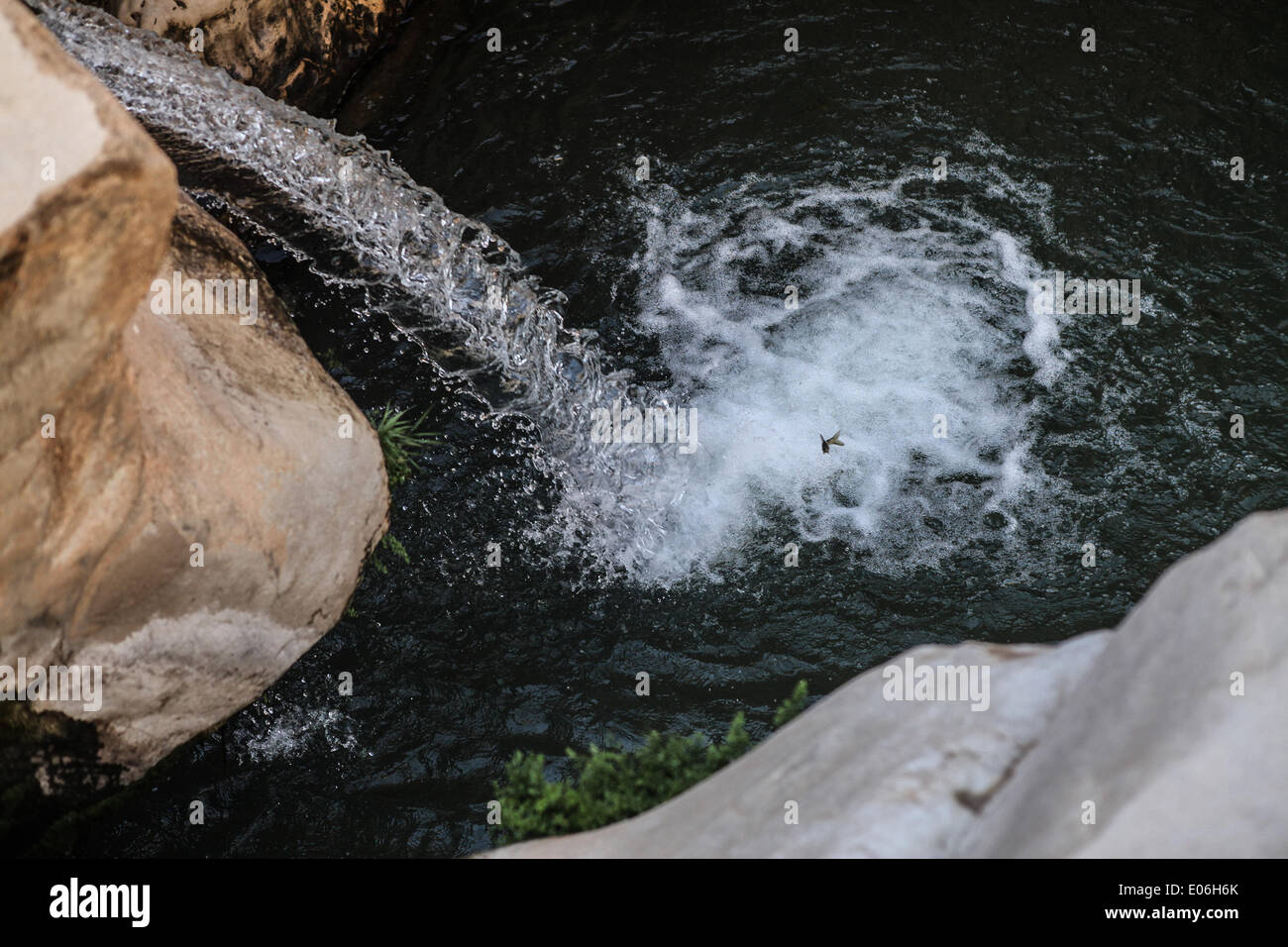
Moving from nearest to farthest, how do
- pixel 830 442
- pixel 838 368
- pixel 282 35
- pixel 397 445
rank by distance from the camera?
pixel 397 445
pixel 830 442
pixel 838 368
pixel 282 35

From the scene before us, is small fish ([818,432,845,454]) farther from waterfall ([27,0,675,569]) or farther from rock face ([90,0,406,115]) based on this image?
rock face ([90,0,406,115])

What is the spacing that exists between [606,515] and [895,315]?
2295 millimetres

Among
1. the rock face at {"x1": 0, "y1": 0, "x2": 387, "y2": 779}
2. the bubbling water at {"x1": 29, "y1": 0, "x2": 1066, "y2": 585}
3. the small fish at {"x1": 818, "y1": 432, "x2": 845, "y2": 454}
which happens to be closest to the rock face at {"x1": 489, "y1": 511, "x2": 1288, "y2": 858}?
the rock face at {"x1": 0, "y1": 0, "x2": 387, "y2": 779}

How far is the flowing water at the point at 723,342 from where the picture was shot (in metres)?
5.47

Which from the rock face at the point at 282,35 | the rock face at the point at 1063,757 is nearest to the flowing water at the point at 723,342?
the rock face at the point at 282,35

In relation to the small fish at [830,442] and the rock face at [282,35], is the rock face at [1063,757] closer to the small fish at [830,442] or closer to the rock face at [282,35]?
the small fish at [830,442]

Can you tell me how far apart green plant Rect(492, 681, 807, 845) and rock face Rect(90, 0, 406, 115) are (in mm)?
5920

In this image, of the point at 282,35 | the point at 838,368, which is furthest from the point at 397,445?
the point at 282,35

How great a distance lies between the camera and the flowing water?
547cm

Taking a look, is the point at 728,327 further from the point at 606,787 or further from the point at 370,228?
the point at 606,787

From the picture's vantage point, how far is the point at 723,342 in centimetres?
705

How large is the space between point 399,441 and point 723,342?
204 centimetres
